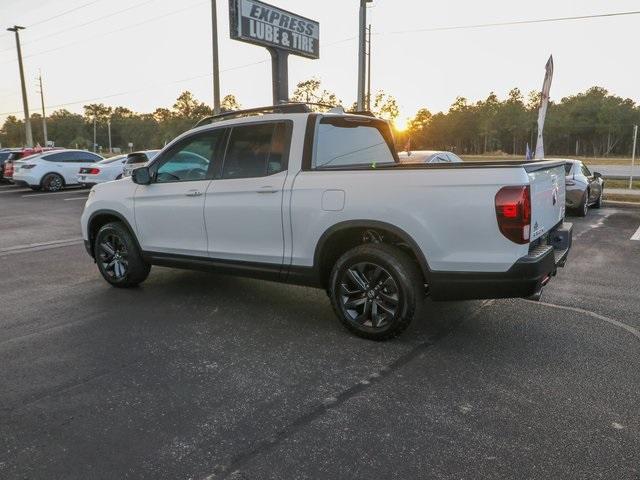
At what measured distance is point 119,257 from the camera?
19.8 ft

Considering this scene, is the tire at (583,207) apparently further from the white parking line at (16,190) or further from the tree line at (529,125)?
the tree line at (529,125)

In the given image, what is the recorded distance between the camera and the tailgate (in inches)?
147

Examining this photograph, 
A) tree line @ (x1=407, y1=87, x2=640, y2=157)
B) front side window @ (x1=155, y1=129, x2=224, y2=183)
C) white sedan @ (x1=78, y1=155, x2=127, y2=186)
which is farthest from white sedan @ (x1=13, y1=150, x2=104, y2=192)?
tree line @ (x1=407, y1=87, x2=640, y2=157)

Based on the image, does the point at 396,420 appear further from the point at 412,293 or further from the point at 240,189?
the point at 240,189

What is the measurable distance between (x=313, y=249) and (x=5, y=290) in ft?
13.3

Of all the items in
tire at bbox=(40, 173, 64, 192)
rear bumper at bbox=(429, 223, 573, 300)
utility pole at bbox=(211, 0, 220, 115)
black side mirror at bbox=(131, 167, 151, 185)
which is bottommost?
tire at bbox=(40, 173, 64, 192)

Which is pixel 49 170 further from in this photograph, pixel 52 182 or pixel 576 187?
pixel 576 187

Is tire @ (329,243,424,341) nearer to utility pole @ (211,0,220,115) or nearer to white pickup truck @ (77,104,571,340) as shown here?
white pickup truck @ (77,104,571,340)

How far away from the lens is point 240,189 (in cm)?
479

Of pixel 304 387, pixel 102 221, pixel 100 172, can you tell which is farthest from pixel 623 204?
pixel 100 172

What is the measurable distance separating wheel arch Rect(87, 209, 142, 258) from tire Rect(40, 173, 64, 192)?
1522 cm

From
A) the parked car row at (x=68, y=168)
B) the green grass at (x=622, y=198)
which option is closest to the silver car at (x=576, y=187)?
the green grass at (x=622, y=198)

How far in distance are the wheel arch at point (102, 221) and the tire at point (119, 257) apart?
0.06 m

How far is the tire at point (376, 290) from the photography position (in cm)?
407
